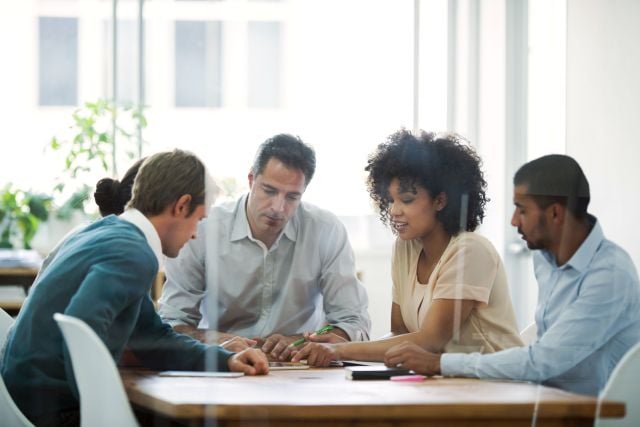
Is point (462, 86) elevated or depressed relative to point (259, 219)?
elevated

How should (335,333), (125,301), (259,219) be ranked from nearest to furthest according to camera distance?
(125,301)
(335,333)
(259,219)

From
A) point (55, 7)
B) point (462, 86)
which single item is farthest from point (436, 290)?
point (55, 7)

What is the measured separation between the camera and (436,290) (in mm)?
2199

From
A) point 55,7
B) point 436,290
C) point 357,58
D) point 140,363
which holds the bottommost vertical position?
point 140,363

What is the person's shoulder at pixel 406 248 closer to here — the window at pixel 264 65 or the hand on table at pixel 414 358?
the hand on table at pixel 414 358

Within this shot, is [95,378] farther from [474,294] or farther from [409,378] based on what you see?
[474,294]

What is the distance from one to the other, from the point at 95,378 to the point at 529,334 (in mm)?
844

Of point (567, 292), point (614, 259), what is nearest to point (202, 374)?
point (567, 292)

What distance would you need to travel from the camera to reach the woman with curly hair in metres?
2.09

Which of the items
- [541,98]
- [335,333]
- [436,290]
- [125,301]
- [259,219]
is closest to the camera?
[125,301]

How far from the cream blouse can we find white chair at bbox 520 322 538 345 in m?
0.01

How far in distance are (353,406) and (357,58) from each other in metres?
0.98

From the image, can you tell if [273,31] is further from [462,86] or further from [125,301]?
[125,301]

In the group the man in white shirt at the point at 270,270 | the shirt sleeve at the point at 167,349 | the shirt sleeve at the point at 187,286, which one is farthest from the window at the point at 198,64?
the shirt sleeve at the point at 167,349
